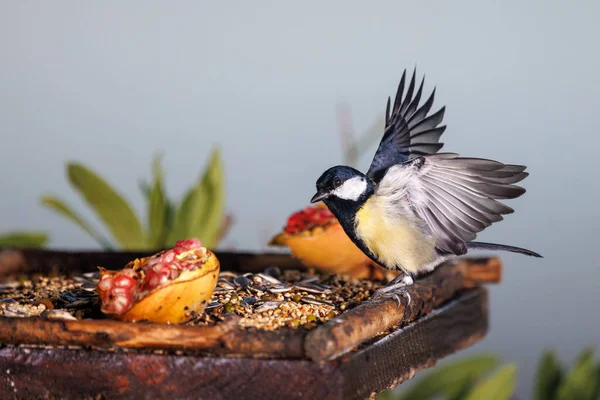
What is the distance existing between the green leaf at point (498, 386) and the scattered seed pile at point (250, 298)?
796 mm

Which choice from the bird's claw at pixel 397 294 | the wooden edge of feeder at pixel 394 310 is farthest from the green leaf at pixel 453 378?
the bird's claw at pixel 397 294

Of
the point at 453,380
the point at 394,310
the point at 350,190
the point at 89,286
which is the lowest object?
the point at 453,380

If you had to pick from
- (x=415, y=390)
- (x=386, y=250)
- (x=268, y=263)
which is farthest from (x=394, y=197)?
(x=415, y=390)

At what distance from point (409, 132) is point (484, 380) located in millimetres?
1139

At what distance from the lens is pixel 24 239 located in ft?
11.7

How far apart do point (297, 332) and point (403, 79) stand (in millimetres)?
746

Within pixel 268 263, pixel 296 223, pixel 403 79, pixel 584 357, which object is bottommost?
pixel 584 357

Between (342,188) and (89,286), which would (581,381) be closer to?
(342,188)

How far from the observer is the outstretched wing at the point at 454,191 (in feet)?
5.91

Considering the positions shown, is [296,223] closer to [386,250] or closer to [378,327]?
[386,250]

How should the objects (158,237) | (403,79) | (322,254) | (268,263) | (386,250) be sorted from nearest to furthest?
(386,250)
(403,79)
(322,254)
(268,263)
(158,237)

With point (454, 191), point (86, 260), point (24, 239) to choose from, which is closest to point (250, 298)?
point (454, 191)

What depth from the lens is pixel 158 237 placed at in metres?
3.58

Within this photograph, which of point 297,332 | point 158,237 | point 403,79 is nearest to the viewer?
point 297,332
